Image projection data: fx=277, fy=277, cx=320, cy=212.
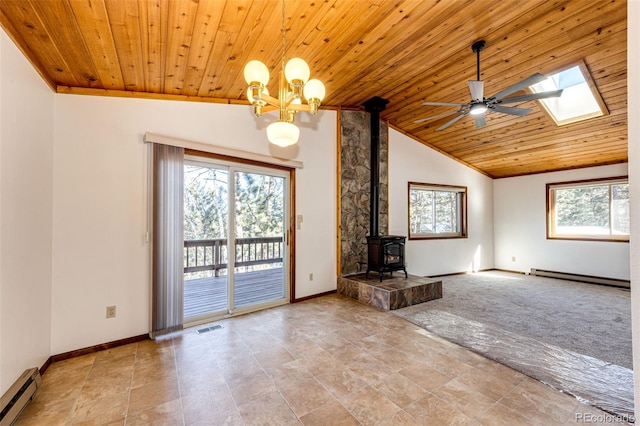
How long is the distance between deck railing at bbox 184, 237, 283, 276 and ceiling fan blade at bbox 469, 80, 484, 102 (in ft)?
9.92

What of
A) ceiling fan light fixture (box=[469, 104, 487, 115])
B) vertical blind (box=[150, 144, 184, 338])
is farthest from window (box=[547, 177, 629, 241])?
vertical blind (box=[150, 144, 184, 338])

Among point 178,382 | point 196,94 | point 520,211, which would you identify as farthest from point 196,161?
point 520,211

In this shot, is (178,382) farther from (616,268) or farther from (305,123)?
(616,268)

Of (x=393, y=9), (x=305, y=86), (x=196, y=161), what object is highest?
(x=393, y=9)

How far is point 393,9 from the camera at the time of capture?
2.43 metres

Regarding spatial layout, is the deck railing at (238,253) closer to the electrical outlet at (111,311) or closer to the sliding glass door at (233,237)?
the sliding glass door at (233,237)

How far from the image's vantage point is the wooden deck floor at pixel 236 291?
3.62 meters

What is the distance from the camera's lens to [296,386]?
208 centimetres

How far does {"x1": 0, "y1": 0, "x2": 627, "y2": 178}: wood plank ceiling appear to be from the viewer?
79.1 inches

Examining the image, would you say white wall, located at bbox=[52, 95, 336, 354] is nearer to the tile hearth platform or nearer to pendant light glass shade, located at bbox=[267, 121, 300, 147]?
pendant light glass shade, located at bbox=[267, 121, 300, 147]

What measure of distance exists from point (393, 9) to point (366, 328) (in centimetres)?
318

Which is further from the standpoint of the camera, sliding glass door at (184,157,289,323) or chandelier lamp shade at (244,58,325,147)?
sliding glass door at (184,157,289,323)

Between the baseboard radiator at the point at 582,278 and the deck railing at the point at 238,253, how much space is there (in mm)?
5695

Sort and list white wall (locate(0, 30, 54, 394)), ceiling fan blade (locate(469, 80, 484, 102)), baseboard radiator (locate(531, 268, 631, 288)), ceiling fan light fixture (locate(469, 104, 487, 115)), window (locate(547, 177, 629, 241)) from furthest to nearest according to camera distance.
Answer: window (locate(547, 177, 629, 241))
baseboard radiator (locate(531, 268, 631, 288))
ceiling fan light fixture (locate(469, 104, 487, 115))
ceiling fan blade (locate(469, 80, 484, 102))
white wall (locate(0, 30, 54, 394))
